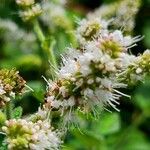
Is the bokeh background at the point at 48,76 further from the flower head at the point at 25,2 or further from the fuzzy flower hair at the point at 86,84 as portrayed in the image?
the fuzzy flower hair at the point at 86,84

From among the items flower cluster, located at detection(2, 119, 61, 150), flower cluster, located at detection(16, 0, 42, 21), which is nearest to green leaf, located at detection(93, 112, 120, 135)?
flower cluster, located at detection(16, 0, 42, 21)

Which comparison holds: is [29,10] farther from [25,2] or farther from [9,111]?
[9,111]

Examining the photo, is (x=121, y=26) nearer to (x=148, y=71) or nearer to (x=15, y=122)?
(x=148, y=71)

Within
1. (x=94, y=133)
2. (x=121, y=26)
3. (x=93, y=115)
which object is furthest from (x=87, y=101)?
(x=94, y=133)

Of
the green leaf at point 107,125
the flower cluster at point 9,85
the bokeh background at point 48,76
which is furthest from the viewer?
the bokeh background at point 48,76

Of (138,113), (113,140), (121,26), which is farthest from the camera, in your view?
(138,113)

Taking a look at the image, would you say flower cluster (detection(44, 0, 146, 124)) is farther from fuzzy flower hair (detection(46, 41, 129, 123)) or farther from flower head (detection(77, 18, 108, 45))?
flower head (detection(77, 18, 108, 45))

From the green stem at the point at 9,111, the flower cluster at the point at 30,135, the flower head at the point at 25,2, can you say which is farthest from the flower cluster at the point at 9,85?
the flower head at the point at 25,2
